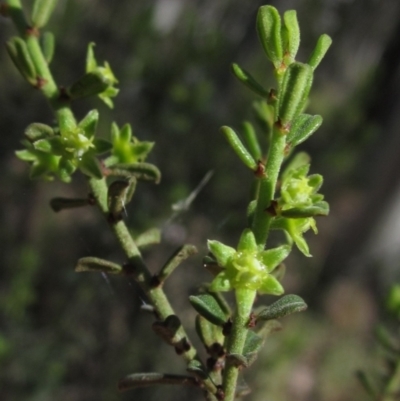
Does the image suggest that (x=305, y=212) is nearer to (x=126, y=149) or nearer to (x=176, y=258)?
(x=176, y=258)

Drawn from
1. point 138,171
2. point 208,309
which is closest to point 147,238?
point 138,171

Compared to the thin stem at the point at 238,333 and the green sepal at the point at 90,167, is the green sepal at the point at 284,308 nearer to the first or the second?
the thin stem at the point at 238,333

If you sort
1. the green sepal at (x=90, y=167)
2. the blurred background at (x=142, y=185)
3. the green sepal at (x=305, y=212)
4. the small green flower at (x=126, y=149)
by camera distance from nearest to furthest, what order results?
the green sepal at (x=305, y=212)
the green sepal at (x=90, y=167)
the small green flower at (x=126, y=149)
the blurred background at (x=142, y=185)

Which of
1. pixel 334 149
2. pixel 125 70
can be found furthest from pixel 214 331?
pixel 334 149

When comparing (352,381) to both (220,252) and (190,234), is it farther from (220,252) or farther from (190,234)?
(220,252)

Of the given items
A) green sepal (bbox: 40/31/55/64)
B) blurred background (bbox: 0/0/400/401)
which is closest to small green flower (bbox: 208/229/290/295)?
green sepal (bbox: 40/31/55/64)

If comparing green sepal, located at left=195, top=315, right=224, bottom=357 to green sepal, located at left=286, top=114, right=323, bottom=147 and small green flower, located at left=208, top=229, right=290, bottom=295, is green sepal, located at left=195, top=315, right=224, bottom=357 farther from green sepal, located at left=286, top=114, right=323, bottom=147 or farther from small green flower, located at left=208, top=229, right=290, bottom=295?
green sepal, located at left=286, top=114, right=323, bottom=147

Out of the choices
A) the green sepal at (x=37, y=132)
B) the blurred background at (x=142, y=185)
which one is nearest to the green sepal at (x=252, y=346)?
the green sepal at (x=37, y=132)
